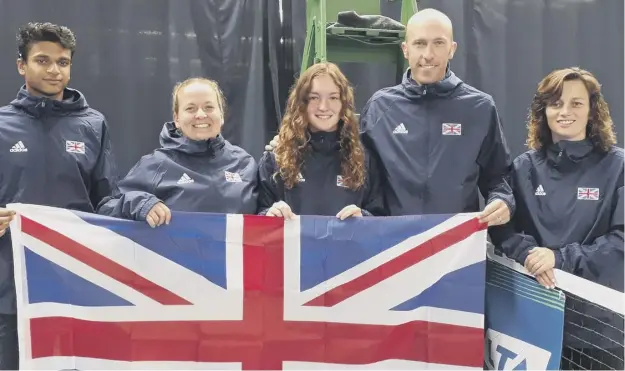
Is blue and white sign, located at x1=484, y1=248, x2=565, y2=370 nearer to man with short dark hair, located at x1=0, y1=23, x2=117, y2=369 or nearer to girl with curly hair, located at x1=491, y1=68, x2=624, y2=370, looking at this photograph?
girl with curly hair, located at x1=491, y1=68, x2=624, y2=370

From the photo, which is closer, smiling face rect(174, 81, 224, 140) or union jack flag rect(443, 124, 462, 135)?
smiling face rect(174, 81, 224, 140)

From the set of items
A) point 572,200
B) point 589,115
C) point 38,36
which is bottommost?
point 572,200

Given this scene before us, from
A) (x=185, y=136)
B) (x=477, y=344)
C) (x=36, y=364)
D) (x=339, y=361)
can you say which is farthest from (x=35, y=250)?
(x=477, y=344)

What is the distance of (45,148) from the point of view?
1.94 m

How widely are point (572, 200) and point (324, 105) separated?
0.88 meters

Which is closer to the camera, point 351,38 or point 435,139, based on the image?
point 435,139

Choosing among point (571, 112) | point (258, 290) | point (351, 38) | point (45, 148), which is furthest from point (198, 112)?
point (351, 38)

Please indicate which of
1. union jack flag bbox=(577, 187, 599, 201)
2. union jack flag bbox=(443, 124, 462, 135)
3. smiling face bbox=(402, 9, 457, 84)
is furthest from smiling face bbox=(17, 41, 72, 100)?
union jack flag bbox=(577, 187, 599, 201)

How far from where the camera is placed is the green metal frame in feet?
9.98

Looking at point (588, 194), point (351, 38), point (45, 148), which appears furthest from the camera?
point (351, 38)

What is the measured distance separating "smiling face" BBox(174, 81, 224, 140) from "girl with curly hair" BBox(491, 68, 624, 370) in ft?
3.50

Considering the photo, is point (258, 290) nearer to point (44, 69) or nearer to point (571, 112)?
point (44, 69)

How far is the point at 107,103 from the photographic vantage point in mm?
3348

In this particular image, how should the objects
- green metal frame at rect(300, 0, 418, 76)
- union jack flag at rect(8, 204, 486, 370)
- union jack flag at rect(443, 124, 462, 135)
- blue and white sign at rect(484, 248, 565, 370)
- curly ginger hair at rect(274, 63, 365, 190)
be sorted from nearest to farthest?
blue and white sign at rect(484, 248, 565, 370) → union jack flag at rect(8, 204, 486, 370) → curly ginger hair at rect(274, 63, 365, 190) → union jack flag at rect(443, 124, 462, 135) → green metal frame at rect(300, 0, 418, 76)
